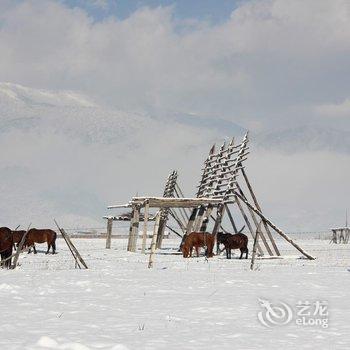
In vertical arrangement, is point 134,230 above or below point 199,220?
below

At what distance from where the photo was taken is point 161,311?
8742 mm

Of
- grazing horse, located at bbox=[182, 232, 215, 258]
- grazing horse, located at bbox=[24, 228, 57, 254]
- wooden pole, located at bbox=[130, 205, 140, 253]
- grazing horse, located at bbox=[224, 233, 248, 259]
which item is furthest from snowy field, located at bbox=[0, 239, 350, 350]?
wooden pole, located at bbox=[130, 205, 140, 253]

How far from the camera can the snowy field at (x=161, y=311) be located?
6.53 metres

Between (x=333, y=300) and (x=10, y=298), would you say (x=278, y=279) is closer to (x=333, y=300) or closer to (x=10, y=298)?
(x=333, y=300)

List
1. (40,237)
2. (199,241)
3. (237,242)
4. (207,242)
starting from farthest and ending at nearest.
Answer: (40,237)
(237,242)
(199,241)
(207,242)

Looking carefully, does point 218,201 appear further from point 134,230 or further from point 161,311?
point 161,311

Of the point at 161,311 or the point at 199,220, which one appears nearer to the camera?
the point at 161,311

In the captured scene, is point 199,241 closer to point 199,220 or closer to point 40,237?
point 199,220

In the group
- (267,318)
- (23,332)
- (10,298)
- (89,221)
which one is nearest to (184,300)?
(267,318)

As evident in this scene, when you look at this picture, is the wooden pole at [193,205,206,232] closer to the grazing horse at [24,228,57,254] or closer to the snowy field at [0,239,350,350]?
the grazing horse at [24,228,57,254]

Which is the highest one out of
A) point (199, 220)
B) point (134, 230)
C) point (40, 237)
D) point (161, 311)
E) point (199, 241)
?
point (199, 220)

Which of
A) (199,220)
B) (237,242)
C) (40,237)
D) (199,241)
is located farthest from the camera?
(199,220)

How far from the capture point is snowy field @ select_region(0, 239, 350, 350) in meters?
6.53

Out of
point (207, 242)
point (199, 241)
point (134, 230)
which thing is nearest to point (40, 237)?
point (134, 230)
